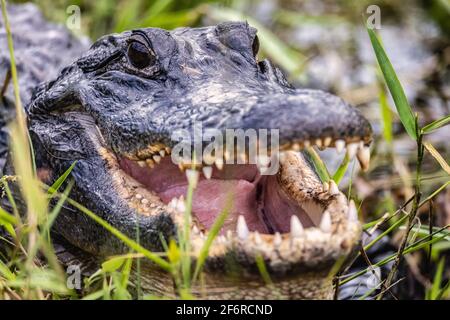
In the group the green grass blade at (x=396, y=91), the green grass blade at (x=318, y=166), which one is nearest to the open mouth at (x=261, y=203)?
the green grass blade at (x=318, y=166)

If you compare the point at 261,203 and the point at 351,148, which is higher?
the point at 351,148

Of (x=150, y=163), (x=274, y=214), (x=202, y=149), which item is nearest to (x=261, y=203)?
(x=274, y=214)

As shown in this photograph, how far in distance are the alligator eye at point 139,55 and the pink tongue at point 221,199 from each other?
0.51 m

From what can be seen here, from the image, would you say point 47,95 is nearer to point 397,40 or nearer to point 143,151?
point 143,151

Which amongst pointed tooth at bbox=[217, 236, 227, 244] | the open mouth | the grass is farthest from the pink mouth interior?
pointed tooth at bbox=[217, 236, 227, 244]

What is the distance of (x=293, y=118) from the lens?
2291 millimetres

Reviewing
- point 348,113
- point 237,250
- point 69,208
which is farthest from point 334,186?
point 69,208

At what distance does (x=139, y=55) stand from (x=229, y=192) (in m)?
0.66

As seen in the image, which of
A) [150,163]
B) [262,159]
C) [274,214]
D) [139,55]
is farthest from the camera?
[139,55]

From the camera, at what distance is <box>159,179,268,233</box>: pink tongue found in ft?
9.37

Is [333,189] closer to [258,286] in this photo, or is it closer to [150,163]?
[258,286]

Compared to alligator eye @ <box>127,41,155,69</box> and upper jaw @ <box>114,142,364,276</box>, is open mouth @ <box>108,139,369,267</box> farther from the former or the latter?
alligator eye @ <box>127,41,155,69</box>

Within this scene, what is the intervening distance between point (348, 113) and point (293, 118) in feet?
0.60

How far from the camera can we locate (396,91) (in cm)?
286
